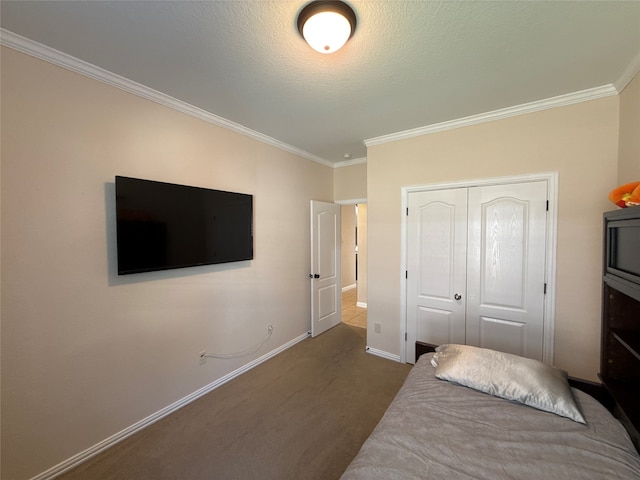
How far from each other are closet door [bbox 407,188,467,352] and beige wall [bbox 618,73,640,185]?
105cm

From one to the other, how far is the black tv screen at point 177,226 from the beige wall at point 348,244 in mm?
3471

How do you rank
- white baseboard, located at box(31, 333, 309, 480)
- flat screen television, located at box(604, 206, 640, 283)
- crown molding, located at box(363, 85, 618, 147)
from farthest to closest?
crown molding, located at box(363, 85, 618, 147) → white baseboard, located at box(31, 333, 309, 480) → flat screen television, located at box(604, 206, 640, 283)

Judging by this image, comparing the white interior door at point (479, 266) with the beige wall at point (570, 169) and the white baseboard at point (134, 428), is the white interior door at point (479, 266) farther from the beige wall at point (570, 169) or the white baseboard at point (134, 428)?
the white baseboard at point (134, 428)

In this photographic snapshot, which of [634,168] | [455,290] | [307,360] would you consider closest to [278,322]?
[307,360]

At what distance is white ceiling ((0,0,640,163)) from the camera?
131 cm

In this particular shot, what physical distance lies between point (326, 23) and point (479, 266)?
2.40 metres

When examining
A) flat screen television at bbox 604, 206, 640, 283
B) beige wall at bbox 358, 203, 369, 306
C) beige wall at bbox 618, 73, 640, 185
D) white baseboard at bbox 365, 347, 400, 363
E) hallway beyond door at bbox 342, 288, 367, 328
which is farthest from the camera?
beige wall at bbox 358, 203, 369, 306

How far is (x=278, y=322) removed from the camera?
3266 millimetres

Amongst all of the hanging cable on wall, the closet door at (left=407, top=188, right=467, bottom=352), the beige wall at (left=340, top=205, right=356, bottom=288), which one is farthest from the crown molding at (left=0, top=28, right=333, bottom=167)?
the beige wall at (left=340, top=205, right=356, bottom=288)

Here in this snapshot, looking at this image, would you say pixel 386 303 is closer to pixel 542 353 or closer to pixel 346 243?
pixel 542 353

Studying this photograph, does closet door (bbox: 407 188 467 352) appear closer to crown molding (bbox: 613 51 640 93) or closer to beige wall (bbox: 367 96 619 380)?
beige wall (bbox: 367 96 619 380)

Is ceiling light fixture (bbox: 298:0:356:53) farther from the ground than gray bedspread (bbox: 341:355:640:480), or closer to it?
farther from the ground

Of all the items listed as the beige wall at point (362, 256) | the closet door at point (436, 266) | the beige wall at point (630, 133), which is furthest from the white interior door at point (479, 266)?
the beige wall at point (362, 256)

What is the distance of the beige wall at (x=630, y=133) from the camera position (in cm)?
174
